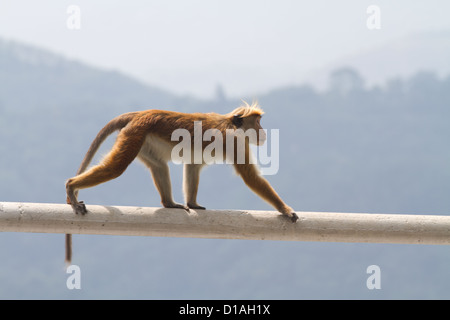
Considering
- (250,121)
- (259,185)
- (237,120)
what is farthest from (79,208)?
(250,121)

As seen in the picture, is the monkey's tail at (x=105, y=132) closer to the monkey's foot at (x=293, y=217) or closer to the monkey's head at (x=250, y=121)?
the monkey's head at (x=250, y=121)

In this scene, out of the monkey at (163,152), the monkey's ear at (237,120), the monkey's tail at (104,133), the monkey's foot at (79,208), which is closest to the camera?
the monkey's foot at (79,208)

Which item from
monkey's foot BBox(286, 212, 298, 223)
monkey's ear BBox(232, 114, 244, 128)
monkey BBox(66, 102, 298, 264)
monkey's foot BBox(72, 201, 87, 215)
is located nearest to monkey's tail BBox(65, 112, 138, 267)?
monkey BBox(66, 102, 298, 264)

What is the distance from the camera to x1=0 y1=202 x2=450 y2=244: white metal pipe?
11.1ft

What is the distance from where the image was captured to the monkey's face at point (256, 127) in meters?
4.09

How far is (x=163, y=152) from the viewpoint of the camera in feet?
12.6

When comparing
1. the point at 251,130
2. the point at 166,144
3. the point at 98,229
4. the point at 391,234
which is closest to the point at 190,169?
the point at 166,144

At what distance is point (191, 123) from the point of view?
381 centimetres

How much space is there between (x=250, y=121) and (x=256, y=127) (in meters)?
0.06

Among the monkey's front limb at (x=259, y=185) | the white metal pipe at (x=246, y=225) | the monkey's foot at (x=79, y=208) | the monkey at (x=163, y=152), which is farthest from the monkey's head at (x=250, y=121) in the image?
the monkey's foot at (x=79, y=208)

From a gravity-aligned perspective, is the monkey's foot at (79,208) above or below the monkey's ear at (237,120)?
below

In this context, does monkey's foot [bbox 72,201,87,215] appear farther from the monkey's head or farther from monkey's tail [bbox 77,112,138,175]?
the monkey's head

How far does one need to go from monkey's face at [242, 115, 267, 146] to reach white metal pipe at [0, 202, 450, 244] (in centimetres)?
71

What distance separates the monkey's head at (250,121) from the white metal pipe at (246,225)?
0.72m
